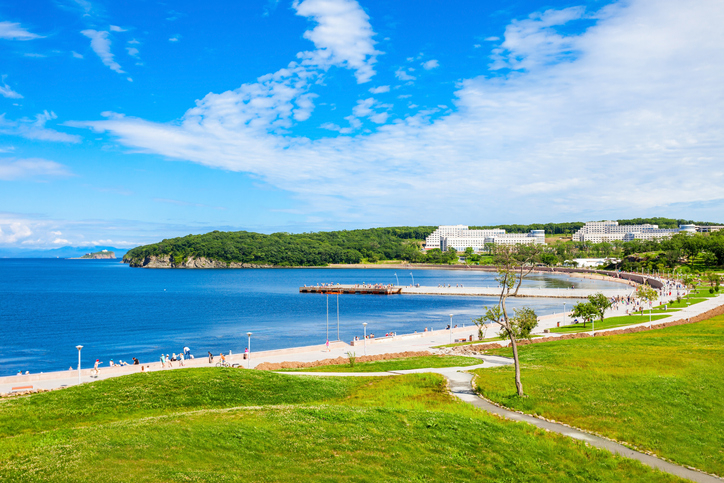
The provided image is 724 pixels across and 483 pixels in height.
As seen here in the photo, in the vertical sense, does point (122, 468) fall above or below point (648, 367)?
above

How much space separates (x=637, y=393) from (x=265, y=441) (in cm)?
1416

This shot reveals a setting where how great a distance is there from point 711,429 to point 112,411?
19.0m

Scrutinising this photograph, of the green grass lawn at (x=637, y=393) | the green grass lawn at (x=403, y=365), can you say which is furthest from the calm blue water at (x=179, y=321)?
the green grass lawn at (x=637, y=393)

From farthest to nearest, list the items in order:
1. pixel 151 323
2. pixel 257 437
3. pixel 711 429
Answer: pixel 151 323, pixel 711 429, pixel 257 437

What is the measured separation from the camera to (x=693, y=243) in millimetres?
137625

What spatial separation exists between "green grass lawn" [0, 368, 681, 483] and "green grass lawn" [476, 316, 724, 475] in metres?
2.21

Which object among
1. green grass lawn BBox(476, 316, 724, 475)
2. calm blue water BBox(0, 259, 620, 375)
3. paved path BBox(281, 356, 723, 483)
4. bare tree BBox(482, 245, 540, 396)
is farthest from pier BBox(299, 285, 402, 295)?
bare tree BBox(482, 245, 540, 396)

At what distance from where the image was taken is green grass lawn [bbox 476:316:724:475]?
14253 mm

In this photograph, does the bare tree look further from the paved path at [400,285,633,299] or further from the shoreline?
the paved path at [400,285,633,299]

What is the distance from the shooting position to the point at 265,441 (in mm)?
11445

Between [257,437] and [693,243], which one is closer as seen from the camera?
[257,437]

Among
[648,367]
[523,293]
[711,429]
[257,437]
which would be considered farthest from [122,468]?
[523,293]

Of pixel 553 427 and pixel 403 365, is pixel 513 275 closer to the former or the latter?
pixel 553 427

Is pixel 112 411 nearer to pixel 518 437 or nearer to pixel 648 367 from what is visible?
pixel 518 437
